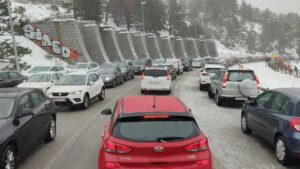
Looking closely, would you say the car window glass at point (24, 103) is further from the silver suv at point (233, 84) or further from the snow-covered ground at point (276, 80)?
the snow-covered ground at point (276, 80)

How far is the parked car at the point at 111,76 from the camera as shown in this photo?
2745 cm

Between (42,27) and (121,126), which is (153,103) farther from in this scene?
(42,27)

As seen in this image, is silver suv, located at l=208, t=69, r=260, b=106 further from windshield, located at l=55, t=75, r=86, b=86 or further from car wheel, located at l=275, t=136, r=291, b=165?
car wheel, located at l=275, t=136, r=291, b=165

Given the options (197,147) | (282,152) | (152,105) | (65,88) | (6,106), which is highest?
(152,105)

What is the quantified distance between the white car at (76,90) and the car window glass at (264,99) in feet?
→ 27.4

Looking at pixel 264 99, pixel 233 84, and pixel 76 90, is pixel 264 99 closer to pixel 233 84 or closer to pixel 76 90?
pixel 233 84

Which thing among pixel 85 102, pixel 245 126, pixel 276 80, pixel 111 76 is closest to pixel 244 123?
pixel 245 126

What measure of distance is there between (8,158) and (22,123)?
1100mm

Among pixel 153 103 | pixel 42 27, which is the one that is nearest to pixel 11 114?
pixel 153 103

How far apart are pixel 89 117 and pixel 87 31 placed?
4228cm

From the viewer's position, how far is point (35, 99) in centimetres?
960

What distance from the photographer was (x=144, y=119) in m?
5.79

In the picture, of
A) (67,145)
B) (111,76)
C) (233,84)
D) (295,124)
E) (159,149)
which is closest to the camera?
(159,149)

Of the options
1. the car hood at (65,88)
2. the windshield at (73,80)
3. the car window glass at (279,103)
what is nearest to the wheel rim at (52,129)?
the car window glass at (279,103)
